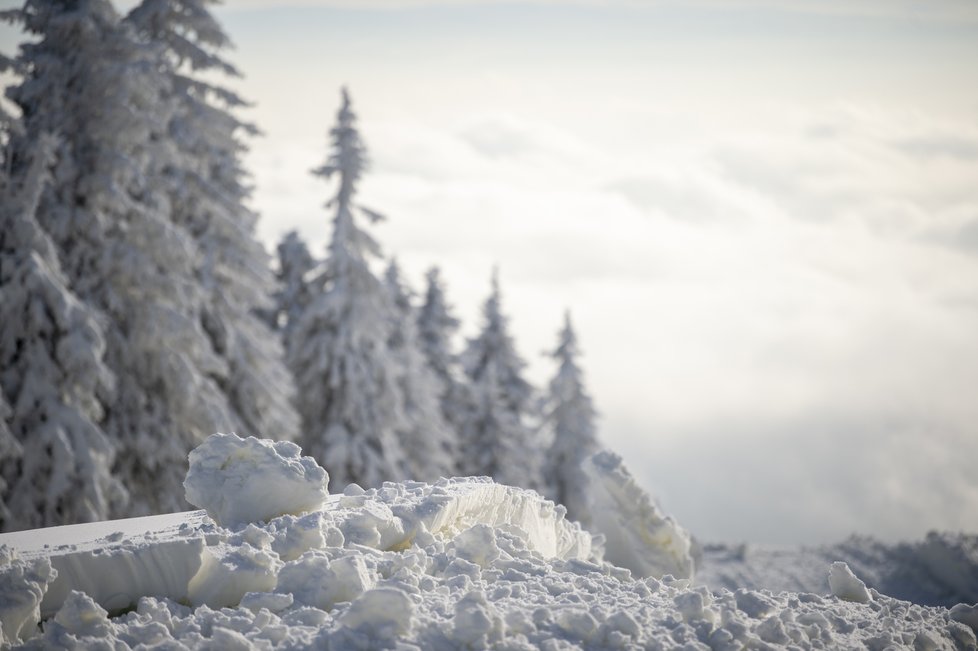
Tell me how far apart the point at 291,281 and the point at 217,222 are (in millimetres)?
8874

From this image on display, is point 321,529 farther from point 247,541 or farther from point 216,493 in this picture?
point 216,493

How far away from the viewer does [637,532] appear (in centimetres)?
1093

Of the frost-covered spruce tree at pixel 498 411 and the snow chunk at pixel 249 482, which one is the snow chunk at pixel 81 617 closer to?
the snow chunk at pixel 249 482

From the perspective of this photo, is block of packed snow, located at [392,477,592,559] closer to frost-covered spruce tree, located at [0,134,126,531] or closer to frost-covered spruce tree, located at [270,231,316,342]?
frost-covered spruce tree, located at [0,134,126,531]

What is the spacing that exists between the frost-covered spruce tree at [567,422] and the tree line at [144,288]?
10091mm

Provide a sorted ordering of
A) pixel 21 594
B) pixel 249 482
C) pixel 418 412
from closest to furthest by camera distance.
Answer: pixel 21 594 < pixel 249 482 < pixel 418 412

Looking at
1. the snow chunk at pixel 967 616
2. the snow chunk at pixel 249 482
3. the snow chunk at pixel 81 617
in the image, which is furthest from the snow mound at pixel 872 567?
the snow chunk at pixel 81 617

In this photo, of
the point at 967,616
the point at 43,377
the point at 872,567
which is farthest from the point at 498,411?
the point at 967,616

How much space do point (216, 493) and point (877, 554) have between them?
24.6m

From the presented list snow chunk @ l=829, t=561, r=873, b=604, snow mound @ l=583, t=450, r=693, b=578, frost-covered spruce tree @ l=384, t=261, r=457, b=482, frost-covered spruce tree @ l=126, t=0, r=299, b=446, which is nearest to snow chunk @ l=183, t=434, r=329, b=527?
snow chunk @ l=829, t=561, r=873, b=604

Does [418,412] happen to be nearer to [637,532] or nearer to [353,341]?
[353,341]

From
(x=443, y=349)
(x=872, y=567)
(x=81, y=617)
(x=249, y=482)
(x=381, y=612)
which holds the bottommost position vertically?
(x=872, y=567)

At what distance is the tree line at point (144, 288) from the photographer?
14.2 metres

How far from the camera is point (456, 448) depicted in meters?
29.3
